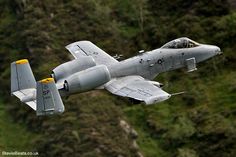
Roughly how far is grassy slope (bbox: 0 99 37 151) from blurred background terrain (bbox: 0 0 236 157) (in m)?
0.07

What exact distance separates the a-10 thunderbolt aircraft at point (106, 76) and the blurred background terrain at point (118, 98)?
327 inches

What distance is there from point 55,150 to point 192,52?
1353 cm

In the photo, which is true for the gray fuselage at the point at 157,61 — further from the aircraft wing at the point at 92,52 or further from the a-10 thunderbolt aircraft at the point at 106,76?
the aircraft wing at the point at 92,52

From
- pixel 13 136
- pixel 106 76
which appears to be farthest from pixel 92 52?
pixel 13 136

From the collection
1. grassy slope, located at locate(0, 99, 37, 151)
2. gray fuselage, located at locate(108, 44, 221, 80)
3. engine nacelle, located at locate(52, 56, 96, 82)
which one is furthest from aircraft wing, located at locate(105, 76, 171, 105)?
grassy slope, located at locate(0, 99, 37, 151)

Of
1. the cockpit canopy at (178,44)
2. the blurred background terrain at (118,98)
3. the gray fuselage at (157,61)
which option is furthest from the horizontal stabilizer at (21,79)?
the blurred background terrain at (118,98)

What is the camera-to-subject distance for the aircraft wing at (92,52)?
151ft

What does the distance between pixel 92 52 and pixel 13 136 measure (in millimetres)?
11546

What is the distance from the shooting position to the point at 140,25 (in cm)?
6406

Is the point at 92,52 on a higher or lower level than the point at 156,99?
higher

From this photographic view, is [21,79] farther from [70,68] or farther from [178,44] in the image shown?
[178,44]

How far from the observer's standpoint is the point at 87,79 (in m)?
42.2

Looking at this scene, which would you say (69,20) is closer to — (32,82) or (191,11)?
(191,11)

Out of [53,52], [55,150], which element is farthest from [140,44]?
[55,150]
